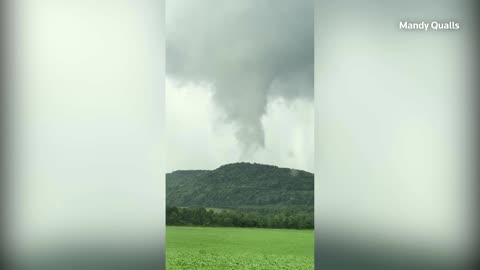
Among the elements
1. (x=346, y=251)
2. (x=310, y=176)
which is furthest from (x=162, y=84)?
(x=310, y=176)

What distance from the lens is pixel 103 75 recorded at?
3.05 m

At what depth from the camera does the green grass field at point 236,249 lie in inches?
276

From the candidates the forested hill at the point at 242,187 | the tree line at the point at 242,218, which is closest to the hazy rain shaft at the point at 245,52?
the forested hill at the point at 242,187

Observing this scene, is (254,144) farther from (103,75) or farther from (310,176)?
(103,75)

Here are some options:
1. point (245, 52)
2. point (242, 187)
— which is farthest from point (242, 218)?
point (245, 52)

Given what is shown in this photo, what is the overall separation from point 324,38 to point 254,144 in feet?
12.5

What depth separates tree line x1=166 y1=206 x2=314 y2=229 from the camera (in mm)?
7340

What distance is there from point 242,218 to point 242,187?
0.48 metres

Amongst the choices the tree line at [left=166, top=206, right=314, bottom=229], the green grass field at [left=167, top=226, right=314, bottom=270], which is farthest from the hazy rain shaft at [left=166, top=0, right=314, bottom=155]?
the green grass field at [left=167, top=226, right=314, bottom=270]

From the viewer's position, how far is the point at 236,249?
7.05 meters

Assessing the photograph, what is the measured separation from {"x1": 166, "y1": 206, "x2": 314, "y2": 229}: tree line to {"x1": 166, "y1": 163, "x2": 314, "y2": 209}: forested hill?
0.28 feet

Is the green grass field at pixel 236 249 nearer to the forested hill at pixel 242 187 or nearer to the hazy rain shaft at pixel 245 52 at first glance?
the forested hill at pixel 242 187

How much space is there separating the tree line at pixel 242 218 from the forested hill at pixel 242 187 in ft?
0.28

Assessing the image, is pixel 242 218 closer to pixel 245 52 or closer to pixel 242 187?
pixel 242 187
